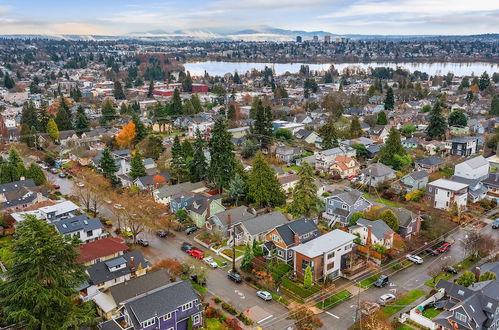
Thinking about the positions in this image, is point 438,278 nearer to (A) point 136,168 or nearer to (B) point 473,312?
(B) point 473,312

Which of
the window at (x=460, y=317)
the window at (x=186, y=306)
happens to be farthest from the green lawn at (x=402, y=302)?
the window at (x=186, y=306)

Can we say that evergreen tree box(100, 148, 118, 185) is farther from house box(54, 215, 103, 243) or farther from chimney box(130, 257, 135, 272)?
chimney box(130, 257, 135, 272)

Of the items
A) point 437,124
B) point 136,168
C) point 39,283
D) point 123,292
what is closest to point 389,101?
point 437,124

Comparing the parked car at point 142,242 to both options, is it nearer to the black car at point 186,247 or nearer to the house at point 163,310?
the black car at point 186,247

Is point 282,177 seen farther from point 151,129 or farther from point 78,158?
point 151,129

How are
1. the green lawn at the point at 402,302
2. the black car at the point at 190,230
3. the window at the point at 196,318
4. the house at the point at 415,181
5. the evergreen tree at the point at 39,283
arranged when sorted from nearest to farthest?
the evergreen tree at the point at 39,283 < the window at the point at 196,318 < the green lawn at the point at 402,302 < the black car at the point at 190,230 < the house at the point at 415,181

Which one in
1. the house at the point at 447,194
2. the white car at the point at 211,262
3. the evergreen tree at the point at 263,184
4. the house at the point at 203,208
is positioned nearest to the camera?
the white car at the point at 211,262

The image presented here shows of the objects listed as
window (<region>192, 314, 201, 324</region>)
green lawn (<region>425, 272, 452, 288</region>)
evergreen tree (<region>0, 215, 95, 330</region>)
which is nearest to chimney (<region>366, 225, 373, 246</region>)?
green lawn (<region>425, 272, 452, 288</region>)
